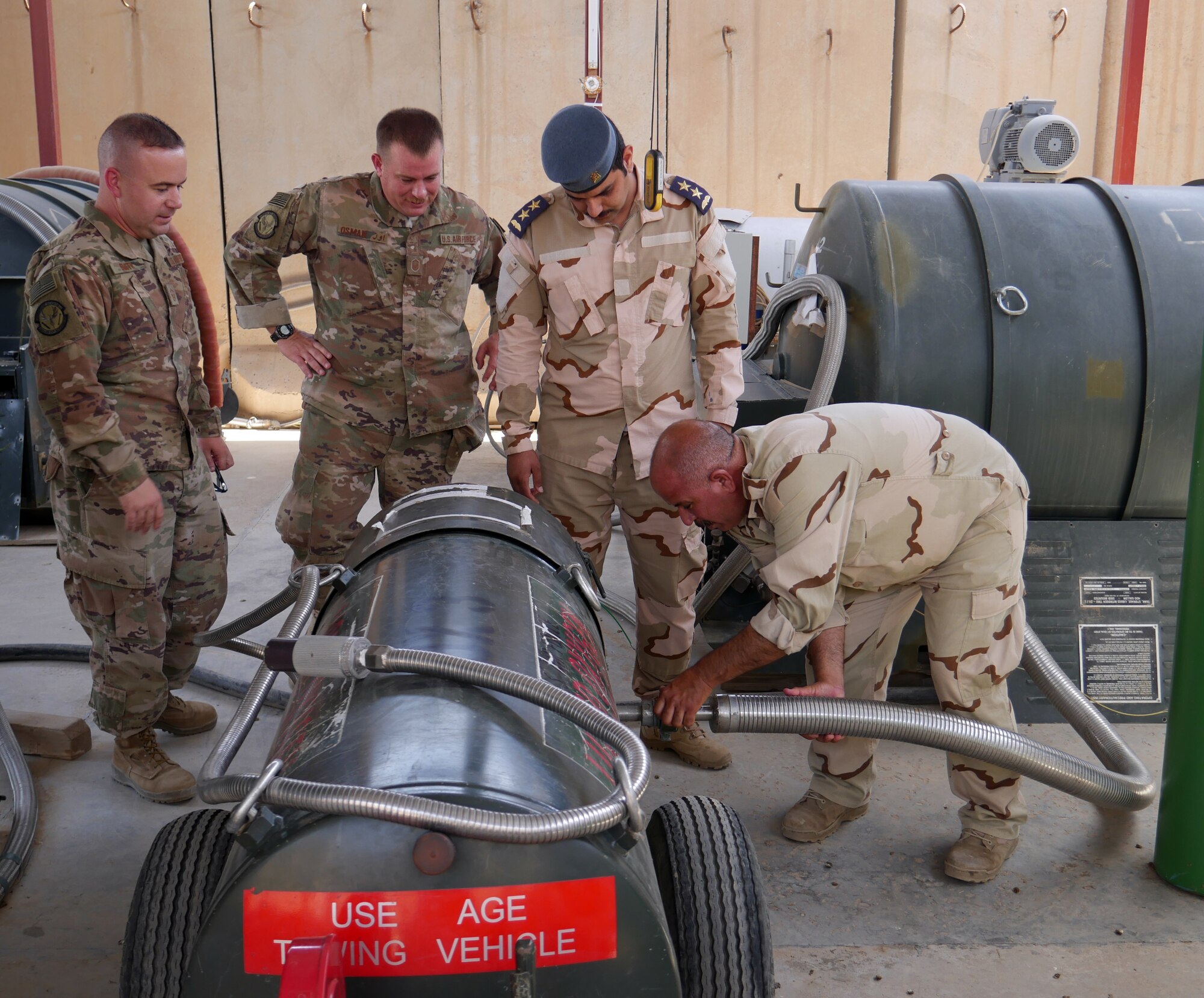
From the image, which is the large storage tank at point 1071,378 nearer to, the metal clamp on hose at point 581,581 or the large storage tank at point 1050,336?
the large storage tank at point 1050,336

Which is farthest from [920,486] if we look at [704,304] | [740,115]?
[740,115]

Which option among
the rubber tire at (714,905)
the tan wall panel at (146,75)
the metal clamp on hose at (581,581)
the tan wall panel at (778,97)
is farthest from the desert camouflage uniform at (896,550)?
the tan wall panel at (146,75)

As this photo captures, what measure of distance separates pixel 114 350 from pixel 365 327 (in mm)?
690

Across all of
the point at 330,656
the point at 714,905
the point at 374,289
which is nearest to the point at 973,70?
the point at 374,289

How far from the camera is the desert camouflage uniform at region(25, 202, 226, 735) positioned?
2.37m

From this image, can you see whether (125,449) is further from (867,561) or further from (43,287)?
(867,561)

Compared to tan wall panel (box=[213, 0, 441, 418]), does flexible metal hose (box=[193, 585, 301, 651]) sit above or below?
below

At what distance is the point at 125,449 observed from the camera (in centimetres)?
243

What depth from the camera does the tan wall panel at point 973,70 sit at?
7.57 metres

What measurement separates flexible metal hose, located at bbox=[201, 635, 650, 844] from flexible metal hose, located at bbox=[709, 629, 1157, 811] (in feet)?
1.99

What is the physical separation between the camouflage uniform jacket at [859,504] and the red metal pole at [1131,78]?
6690mm

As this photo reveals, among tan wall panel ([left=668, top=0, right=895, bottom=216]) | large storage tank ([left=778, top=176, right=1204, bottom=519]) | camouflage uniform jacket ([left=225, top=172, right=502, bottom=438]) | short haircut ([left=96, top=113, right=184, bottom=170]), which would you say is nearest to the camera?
short haircut ([left=96, top=113, right=184, bottom=170])

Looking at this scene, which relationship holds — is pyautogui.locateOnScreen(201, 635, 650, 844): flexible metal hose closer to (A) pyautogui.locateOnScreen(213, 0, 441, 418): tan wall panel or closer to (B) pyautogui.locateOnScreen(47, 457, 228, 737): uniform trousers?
(B) pyautogui.locateOnScreen(47, 457, 228, 737): uniform trousers

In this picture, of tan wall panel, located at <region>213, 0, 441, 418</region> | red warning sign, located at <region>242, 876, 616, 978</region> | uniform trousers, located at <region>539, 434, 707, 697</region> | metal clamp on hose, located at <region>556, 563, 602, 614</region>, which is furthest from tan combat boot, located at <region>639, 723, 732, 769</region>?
tan wall panel, located at <region>213, 0, 441, 418</region>
